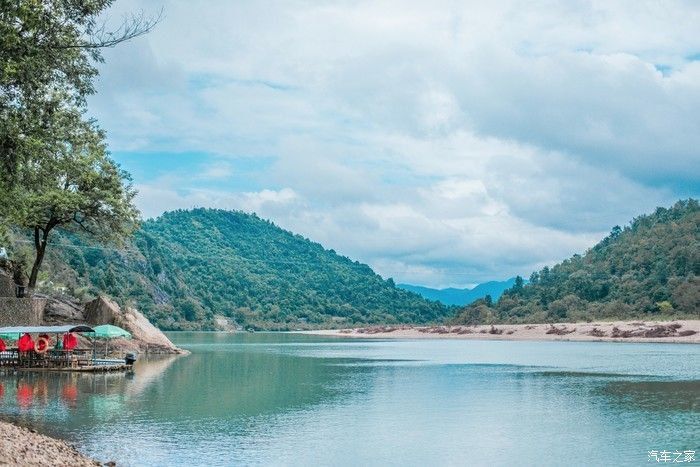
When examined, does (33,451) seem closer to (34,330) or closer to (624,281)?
(34,330)

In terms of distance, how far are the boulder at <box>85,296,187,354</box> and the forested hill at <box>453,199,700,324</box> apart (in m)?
72.4

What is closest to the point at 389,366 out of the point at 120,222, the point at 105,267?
the point at 120,222

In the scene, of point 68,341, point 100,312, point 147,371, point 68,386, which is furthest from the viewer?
point 100,312

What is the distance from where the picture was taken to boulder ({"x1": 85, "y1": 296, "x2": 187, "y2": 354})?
196ft

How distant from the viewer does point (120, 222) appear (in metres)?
51.8

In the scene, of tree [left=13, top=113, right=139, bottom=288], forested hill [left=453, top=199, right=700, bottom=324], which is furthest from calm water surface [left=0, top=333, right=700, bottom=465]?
forested hill [left=453, top=199, right=700, bottom=324]

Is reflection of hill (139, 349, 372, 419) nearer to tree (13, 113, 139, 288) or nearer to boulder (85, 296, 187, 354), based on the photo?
boulder (85, 296, 187, 354)

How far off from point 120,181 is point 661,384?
35029 mm

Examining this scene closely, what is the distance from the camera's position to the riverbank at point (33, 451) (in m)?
16.4

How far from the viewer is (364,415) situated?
30.1 meters

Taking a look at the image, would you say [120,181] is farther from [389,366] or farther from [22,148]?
[22,148]

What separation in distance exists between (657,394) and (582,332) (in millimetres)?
80314

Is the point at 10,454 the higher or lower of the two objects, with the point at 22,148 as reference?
lower

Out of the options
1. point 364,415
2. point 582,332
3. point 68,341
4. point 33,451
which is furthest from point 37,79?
point 582,332
